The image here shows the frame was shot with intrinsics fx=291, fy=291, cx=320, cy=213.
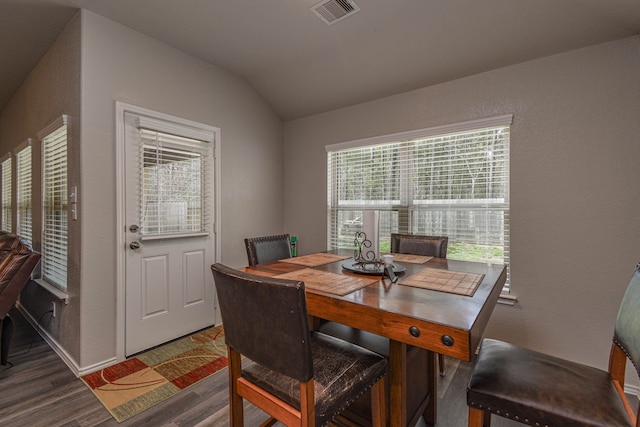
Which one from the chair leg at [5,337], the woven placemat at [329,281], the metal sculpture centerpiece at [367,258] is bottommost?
the chair leg at [5,337]

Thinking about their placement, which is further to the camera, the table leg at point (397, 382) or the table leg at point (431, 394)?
the table leg at point (431, 394)

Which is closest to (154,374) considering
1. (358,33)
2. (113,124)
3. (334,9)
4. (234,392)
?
(234,392)

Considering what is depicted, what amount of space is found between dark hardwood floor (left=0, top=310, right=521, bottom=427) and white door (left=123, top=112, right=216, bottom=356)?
1.64 ft

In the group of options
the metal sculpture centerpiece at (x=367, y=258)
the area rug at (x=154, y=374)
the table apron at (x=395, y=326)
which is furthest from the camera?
the area rug at (x=154, y=374)

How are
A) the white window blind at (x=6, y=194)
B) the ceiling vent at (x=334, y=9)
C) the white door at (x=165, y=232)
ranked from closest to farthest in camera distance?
1. the ceiling vent at (x=334, y=9)
2. the white door at (x=165, y=232)
3. the white window blind at (x=6, y=194)

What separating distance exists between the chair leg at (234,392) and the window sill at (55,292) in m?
1.96

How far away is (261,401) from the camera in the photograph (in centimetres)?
117

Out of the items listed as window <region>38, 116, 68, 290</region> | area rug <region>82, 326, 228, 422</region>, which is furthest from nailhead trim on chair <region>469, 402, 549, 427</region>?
window <region>38, 116, 68, 290</region>

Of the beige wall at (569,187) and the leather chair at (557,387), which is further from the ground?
the beige wall at (569,187)

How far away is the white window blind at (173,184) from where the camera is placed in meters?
2.57

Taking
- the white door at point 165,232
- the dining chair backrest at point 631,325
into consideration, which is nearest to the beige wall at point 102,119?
the white door at point 165,232

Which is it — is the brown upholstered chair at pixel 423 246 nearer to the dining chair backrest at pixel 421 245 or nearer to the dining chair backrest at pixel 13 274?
the dining chair backrest at pixel 421 245

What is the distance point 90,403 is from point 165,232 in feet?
4.38

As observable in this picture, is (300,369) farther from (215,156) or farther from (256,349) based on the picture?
(215,156)
